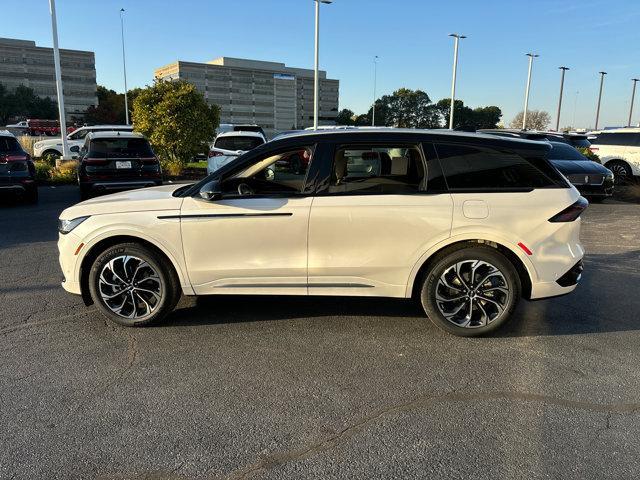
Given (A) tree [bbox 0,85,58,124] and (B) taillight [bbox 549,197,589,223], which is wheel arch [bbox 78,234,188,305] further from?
(A) tree [bbox 0,85,58,124]

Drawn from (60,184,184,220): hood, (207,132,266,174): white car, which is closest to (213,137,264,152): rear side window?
(207,132,266,174): white car

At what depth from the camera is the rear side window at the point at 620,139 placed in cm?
1584

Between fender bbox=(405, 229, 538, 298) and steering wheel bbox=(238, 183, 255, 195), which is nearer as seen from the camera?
fender bbox=(405, 229, 538, 298)

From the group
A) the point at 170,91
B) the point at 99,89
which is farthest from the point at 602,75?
the point at 99,89

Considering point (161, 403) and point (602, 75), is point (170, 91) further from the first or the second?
point (602, 75)

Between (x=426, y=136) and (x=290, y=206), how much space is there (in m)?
1.33

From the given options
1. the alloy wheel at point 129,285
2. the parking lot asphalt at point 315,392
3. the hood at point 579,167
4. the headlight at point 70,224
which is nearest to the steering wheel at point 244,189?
the alloy wheel at point 129,285

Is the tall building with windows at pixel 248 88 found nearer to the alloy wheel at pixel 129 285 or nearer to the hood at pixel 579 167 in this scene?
the hood at pixel 579 167

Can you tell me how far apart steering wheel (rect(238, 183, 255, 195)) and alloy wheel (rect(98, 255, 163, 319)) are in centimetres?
105

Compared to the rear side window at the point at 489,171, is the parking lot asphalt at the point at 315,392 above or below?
below

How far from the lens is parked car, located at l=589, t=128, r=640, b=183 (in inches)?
623

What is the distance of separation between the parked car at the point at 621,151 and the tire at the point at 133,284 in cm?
1614

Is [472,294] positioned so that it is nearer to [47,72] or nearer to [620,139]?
[620,139]

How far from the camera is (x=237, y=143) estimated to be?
1412cm
